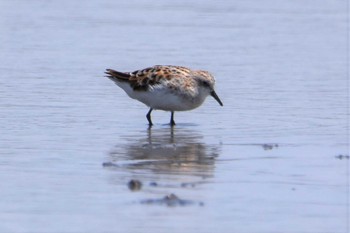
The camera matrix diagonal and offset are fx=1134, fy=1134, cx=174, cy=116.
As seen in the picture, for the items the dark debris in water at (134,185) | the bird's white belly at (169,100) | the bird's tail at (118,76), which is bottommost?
the dark debris in water at (134,185)

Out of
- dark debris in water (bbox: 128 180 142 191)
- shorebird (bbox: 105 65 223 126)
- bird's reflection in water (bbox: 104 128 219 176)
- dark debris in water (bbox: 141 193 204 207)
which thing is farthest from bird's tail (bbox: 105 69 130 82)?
dark debris in water (bbox: 141 193 204 207)

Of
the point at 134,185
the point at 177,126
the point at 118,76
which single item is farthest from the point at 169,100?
the point at 134,185

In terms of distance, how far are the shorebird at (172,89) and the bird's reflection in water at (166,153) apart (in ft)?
1.66

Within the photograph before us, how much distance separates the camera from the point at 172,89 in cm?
1315

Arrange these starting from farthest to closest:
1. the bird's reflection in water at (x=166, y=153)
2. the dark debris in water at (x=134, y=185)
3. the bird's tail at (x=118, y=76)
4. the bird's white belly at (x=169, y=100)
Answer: the bird's tail at (x=118, y=76)
the bird's white belly at (x=169, y=100)
the bird's reflection in water at (x=166, y=153)
the dark debris in water at (x=134, y=185)

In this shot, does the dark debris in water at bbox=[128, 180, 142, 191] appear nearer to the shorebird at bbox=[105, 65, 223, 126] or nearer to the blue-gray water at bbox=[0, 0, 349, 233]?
the blue-gray water at bbox=[0, 0, 349, 233]

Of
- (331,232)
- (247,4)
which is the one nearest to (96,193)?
(331,232)

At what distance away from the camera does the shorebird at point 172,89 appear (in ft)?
43.0

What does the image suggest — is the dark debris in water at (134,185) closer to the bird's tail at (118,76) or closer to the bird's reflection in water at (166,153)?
the bird's reflection in water at (166,153)

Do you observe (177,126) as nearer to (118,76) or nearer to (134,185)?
(118,76)

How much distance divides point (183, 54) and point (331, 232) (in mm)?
10785

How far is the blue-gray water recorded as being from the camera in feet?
27.4

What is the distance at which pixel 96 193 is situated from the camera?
29.2ft

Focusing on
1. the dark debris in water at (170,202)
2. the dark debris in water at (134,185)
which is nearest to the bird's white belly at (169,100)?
the dark debris in water at (134,185)
